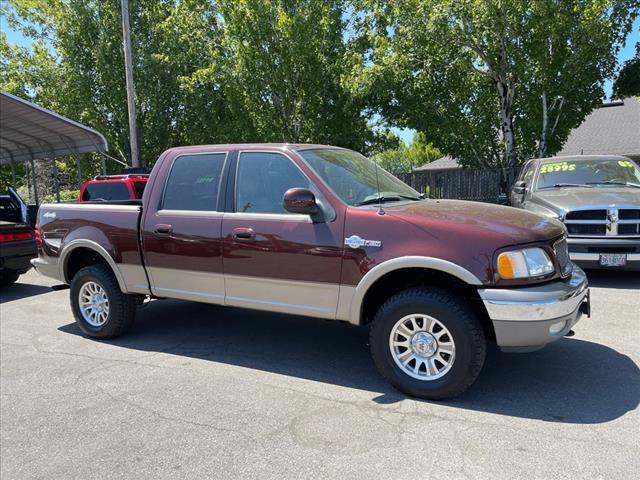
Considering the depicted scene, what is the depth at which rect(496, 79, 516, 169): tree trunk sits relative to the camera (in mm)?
14609

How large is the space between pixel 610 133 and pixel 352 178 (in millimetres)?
24994

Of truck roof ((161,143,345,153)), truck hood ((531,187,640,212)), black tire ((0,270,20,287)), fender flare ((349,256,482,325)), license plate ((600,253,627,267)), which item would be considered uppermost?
truck roof ((161,143,345,153))

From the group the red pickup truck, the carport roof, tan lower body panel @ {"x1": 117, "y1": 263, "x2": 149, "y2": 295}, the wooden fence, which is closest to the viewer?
tan lower body panel @ {"x1": 117, "y1": 263, "x2": 149, "y2": 295}

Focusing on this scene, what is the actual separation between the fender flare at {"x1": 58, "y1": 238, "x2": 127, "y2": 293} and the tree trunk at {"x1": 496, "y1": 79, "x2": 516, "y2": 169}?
12315 millimetres

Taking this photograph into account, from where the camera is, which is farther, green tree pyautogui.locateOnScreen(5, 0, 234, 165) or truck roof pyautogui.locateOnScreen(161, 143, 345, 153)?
green tree pyautogui.locateOnScreen(5, 0, 234, 165)

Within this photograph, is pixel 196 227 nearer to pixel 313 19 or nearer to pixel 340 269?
pixel 340 269

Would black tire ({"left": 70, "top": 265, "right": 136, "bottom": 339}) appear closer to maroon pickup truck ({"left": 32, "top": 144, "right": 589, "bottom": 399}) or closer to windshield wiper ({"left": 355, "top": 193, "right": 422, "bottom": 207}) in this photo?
maroon pickup truck ({"left": 32, "top": 144, "right": 589, "bottom": 399})

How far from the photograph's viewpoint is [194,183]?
497 centimetres

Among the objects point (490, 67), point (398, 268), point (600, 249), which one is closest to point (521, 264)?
point (398, 268)

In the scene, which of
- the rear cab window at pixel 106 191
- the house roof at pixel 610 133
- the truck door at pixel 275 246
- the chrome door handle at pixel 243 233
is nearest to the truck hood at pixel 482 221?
the truck door at pixel 275 246

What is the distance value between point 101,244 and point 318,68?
11.8 meters

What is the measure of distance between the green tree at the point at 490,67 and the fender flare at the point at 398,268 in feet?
36.3

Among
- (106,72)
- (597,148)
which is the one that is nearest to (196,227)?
(106,72)

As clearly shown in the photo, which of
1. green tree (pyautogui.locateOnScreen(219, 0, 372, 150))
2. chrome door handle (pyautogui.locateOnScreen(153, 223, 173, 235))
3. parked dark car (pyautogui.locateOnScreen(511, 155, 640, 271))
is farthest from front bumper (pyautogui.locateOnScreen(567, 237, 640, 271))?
green tree (pyautogui.locateOnScreen(219, 0, 372, 150))
